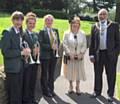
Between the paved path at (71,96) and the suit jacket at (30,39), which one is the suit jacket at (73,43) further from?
the suit jacket at (30,39)

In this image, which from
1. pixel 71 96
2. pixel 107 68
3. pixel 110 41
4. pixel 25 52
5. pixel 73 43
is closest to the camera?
pixel 25 52

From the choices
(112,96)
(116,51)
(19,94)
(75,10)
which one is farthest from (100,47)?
(75,10)

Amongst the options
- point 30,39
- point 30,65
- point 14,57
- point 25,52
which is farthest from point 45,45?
point 14,57

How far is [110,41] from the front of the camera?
12273 mm

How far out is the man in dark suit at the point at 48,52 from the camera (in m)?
12.3

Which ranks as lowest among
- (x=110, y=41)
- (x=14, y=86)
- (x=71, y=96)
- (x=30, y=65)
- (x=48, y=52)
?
(x=71, y=96)

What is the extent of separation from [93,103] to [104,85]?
6.60 ft

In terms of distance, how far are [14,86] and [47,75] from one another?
2.24 m

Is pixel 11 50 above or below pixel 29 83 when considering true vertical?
above

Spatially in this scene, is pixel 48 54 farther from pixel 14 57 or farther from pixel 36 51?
pixel 14 57

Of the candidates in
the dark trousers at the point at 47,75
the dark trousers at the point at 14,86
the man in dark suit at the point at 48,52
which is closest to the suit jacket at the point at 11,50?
the dark trousers at the point at 14,86

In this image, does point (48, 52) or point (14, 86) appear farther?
point (48, 52)

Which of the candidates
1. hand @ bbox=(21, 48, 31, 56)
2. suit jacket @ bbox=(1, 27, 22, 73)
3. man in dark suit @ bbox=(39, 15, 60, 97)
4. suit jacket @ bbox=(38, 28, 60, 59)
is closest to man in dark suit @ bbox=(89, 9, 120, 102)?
man in dark suit @ bbox=(39, 15, 60, 97)

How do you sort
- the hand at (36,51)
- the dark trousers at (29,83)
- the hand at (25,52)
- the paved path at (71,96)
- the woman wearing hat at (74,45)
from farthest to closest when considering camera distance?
the woman wearing hat at (74,45) < the paved path at (71,96) < the hand at (36,51) < the dark trousers at (29,83) < the hand at (25,52)
